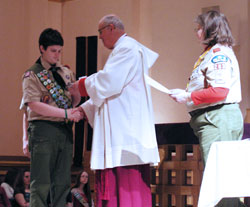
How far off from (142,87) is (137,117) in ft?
0.81

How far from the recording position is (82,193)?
5484mm

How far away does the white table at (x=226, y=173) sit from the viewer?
291 centimetres

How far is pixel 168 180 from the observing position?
14.9ft

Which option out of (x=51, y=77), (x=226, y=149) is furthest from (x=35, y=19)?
(x=226, y=149)

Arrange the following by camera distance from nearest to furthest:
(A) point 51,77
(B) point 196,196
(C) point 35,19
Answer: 1. (A) point 51,77
2. (B) point 196,196
3. (C) point 35,19

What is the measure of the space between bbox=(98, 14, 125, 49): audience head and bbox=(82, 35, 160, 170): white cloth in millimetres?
108

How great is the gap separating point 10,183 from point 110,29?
2753mm

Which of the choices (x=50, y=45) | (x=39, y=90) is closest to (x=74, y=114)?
(x=39, y=90)

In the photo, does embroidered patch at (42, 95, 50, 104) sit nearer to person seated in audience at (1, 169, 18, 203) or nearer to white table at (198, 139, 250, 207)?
white table at (198, 139, 250, 207)

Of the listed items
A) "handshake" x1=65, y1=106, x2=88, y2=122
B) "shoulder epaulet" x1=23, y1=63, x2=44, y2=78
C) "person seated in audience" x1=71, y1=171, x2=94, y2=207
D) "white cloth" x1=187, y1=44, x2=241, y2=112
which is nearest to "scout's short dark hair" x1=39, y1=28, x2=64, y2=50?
"shoulder epaulet" x1=23, y1=63, x2=44, y2=78

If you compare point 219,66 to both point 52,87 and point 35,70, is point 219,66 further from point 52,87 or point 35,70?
point 35,70

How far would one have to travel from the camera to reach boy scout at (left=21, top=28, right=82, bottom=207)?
12.2 feet

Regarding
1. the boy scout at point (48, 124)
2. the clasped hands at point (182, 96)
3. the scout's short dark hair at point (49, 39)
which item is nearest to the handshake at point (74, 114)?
the boy scout at point (48, 124)

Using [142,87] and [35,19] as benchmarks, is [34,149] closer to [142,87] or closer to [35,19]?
[142,87]
